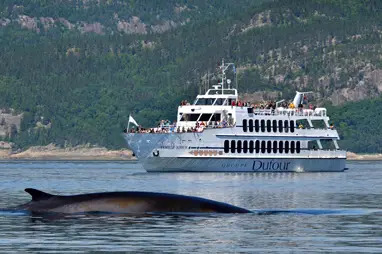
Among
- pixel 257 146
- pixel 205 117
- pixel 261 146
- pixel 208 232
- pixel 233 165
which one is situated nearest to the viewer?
pixel 208 232

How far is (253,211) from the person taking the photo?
60.6 metres

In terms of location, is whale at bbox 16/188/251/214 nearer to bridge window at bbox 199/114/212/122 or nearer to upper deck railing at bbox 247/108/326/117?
A: upper deck railing at bbox 247/108/326/117

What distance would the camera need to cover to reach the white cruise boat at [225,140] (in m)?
146

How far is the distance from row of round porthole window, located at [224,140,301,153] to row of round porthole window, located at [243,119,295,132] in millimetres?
1475

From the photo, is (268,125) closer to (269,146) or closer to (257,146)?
(269,146)

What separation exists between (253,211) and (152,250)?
55.0 ft

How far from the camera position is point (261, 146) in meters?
152

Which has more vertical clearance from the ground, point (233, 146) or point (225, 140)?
point (225, 140)

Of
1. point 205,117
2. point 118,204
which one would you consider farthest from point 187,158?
point 118,204

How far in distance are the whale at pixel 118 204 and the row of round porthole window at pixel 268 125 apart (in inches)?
3690

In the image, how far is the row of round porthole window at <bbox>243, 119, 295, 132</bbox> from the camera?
488ft

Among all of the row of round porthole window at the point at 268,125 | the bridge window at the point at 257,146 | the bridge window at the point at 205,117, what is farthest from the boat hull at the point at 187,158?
the bridge window at the point at 205,117

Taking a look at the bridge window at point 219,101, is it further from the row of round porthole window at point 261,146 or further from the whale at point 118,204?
the whale at point 118,204

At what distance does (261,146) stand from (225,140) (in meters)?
6.33
